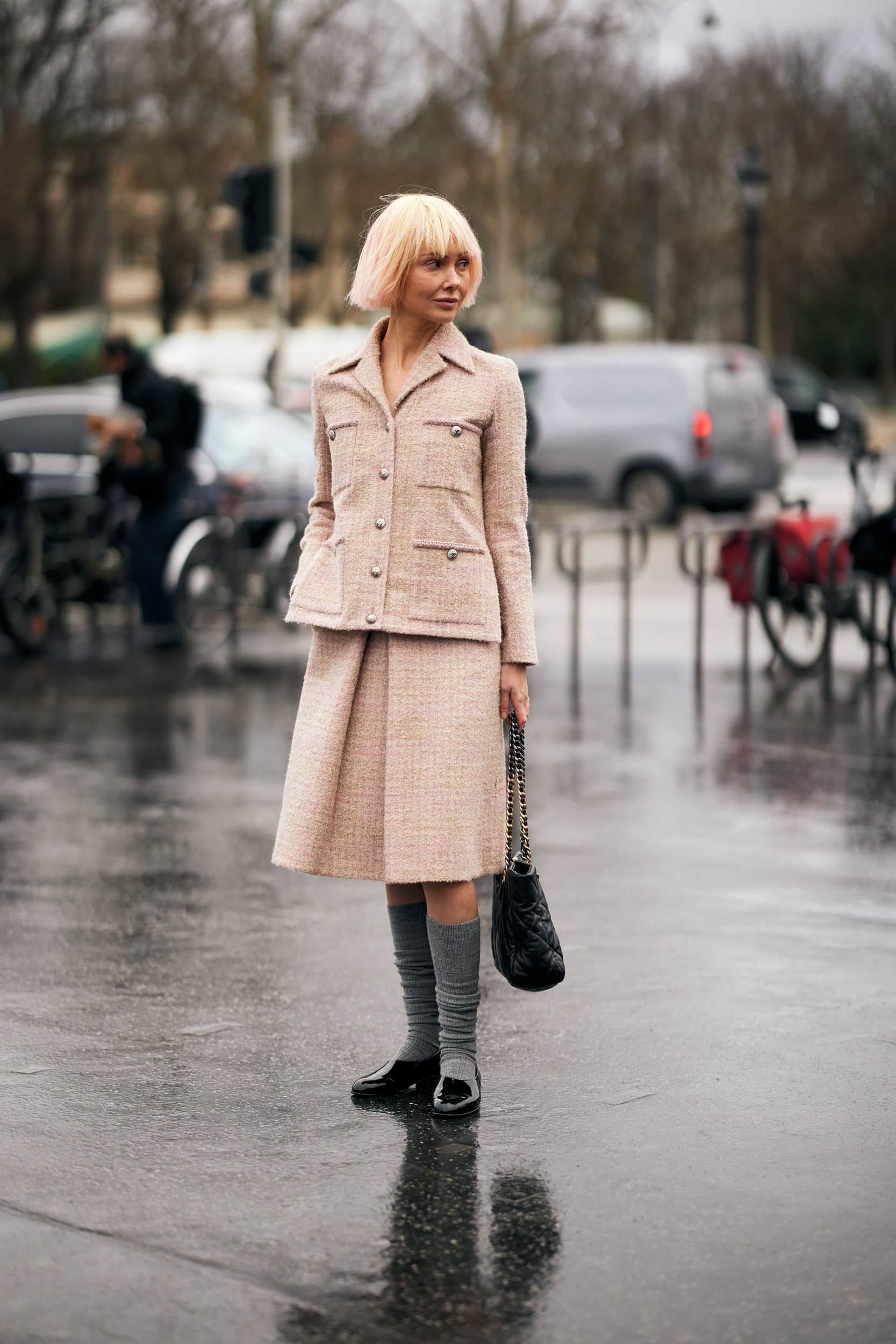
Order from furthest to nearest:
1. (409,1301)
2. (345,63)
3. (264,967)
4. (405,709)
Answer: (345,63), (264,967), (405,709), (409,1301)

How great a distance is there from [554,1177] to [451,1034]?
576mm

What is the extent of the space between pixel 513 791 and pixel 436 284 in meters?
1.10

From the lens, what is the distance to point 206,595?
47.2 ft

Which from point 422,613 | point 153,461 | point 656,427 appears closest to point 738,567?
point 153,461

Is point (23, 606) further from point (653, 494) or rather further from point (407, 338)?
point (653, 494)

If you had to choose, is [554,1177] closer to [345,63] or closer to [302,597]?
[302,597]

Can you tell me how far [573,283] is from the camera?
62.5m

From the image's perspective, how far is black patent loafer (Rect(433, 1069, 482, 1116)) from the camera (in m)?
4.82

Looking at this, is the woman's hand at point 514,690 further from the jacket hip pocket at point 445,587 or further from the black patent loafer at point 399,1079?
the black patent loafer at point 399,1079

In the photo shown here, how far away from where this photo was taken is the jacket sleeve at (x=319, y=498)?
501 centimetres

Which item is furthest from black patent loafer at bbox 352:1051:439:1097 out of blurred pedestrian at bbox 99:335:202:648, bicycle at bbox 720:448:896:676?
blurred pedestrian at bbox 99:335:202:648

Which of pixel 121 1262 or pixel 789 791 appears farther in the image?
pixel 789 791

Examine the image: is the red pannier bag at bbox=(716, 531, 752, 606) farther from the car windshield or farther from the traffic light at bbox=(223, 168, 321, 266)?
the traffic light at bbox=(223, 168, 321, 266)

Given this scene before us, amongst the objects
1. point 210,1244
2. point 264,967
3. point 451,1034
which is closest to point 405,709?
point 451,1034
